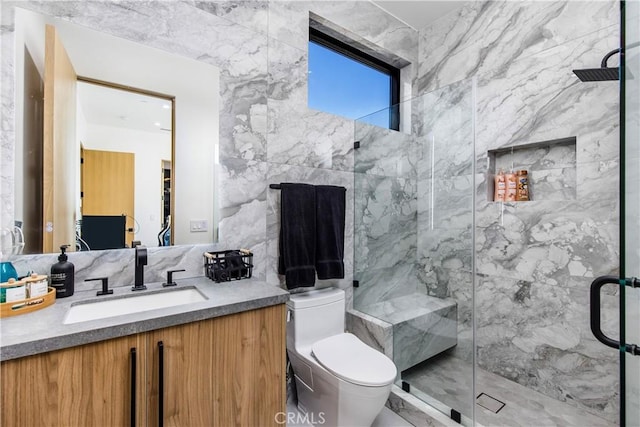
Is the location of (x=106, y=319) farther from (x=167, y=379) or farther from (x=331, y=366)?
(x=331, y=366)

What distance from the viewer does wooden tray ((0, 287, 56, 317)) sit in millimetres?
958

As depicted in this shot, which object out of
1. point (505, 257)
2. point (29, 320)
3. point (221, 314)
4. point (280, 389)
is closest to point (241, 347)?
point (221, 314)

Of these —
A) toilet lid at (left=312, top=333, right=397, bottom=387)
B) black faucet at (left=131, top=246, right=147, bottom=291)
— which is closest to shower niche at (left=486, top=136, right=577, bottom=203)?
toilet lid at (left=312, top=333, right=397, bottom=387)

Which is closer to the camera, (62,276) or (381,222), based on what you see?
(62,276)

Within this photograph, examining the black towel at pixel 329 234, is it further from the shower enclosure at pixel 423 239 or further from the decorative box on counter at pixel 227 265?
the decorative box on counter at pixel 227 265

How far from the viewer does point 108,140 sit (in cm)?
140

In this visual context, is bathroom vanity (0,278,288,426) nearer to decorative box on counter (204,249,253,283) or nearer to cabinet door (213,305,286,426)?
cabinet door (213,305,286,426)

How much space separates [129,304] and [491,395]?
2.18 metres

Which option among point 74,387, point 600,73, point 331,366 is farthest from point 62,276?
point 600,73

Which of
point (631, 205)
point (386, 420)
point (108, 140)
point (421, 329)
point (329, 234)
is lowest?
point (386, 420)

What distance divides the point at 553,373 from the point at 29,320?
2.67 metres

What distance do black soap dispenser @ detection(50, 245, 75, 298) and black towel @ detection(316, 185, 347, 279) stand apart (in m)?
1.25

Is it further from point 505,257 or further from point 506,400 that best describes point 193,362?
point 505,257

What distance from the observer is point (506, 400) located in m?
1.92
